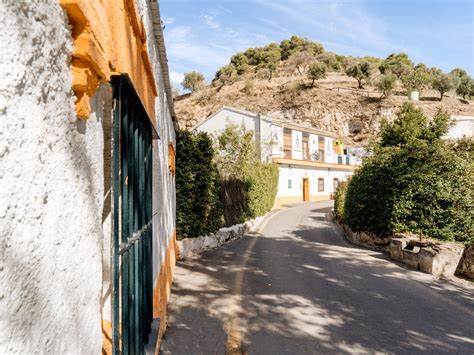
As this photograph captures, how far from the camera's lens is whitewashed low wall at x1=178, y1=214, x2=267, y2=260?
11.3 meters

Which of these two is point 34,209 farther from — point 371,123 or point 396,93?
point 396,93

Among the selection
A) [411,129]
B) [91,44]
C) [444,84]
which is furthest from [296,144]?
[91,44]

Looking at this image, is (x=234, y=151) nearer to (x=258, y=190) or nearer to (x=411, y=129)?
(x=258, y=190)

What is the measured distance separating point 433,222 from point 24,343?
12.3 meters

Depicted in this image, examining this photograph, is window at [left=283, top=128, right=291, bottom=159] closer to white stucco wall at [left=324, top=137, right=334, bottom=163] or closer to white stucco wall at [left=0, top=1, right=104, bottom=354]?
white stucco wall at [left=324, top=137, right=334, bottom=163]

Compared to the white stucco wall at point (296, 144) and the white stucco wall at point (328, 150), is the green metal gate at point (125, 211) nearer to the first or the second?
the white stucco wall at point (296, 144)

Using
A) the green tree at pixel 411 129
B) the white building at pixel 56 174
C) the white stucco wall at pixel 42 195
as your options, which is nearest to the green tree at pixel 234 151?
the green tree at pixel 411 129

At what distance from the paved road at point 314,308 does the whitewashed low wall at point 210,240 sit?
69 cm

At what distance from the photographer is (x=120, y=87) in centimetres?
199

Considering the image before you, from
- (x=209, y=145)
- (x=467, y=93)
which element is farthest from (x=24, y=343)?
(x=467, y=93)

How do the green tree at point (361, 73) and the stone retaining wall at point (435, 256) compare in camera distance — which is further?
the green tree at point (361, 73)

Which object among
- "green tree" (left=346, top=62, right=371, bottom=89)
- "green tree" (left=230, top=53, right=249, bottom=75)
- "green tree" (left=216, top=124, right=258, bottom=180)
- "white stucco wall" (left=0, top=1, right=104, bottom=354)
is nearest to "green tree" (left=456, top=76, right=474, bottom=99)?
"green tree" (left=346, top=62, right=371, bottom=89)

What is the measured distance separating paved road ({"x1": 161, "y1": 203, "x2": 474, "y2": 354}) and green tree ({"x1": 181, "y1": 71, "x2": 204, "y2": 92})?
69757 millimetres

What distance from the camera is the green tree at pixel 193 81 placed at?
7688cm
